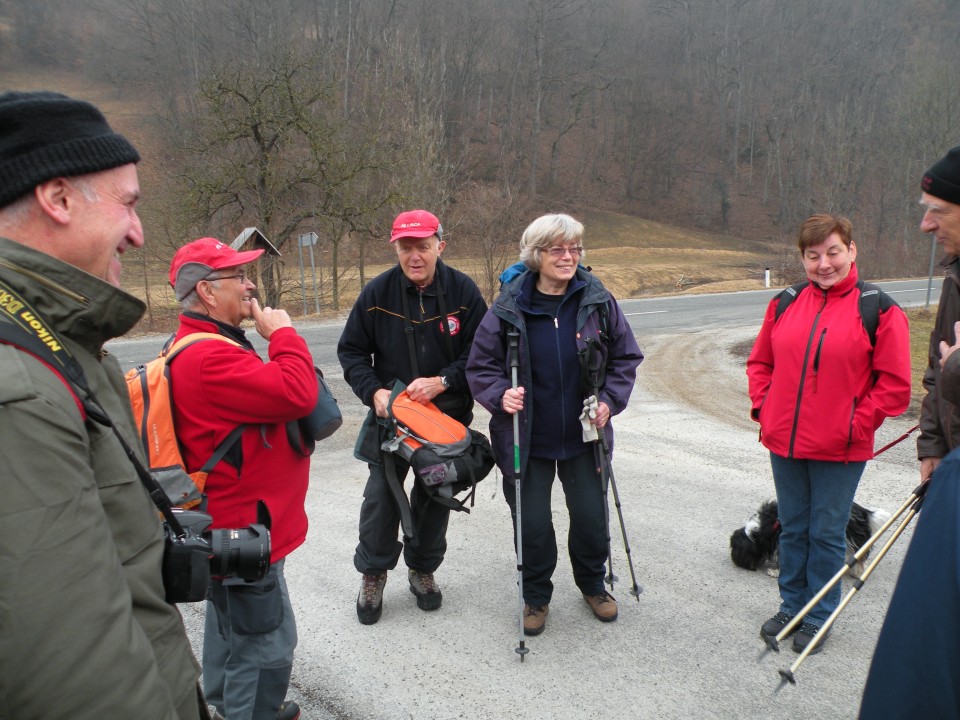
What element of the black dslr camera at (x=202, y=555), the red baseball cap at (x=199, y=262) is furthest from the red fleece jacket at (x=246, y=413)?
the black dslr camera at (x=202, y=555)

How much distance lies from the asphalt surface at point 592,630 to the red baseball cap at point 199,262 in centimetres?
197

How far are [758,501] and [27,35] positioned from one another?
73.8 metres

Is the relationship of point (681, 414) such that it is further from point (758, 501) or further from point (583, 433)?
point (583, 433)

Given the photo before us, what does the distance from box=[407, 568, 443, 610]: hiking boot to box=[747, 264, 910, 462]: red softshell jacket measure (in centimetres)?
203

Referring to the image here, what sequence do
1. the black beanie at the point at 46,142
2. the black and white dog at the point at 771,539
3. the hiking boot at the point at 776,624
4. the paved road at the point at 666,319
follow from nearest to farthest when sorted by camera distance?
the black beanie at the point at 46,142
the hiking boot at the point at 776,624
the black and white dog at the point at 771,539
the paved road at the point at 666,319

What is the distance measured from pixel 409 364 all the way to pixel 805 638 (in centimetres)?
249

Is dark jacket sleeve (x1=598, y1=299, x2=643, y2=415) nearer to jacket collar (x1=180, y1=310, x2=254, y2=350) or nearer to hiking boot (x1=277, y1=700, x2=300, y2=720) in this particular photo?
jacket collar (x1=180, y1=310, x2=254, y2=350)

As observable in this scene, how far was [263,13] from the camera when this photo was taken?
3450cm

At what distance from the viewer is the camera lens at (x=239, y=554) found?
6.12ft

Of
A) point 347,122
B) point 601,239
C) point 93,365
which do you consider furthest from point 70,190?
point 601,239

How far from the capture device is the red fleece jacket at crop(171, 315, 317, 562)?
95.7 inches

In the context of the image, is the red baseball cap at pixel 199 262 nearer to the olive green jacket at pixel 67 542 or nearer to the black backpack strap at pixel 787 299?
the olive green jacket at pixel 67 542

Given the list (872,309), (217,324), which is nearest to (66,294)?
(217,324)

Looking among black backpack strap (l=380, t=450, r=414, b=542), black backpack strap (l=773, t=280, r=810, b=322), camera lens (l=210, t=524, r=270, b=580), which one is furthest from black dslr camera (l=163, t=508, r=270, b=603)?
black backpack strap (l=773, t=280, r=810, b=322)
